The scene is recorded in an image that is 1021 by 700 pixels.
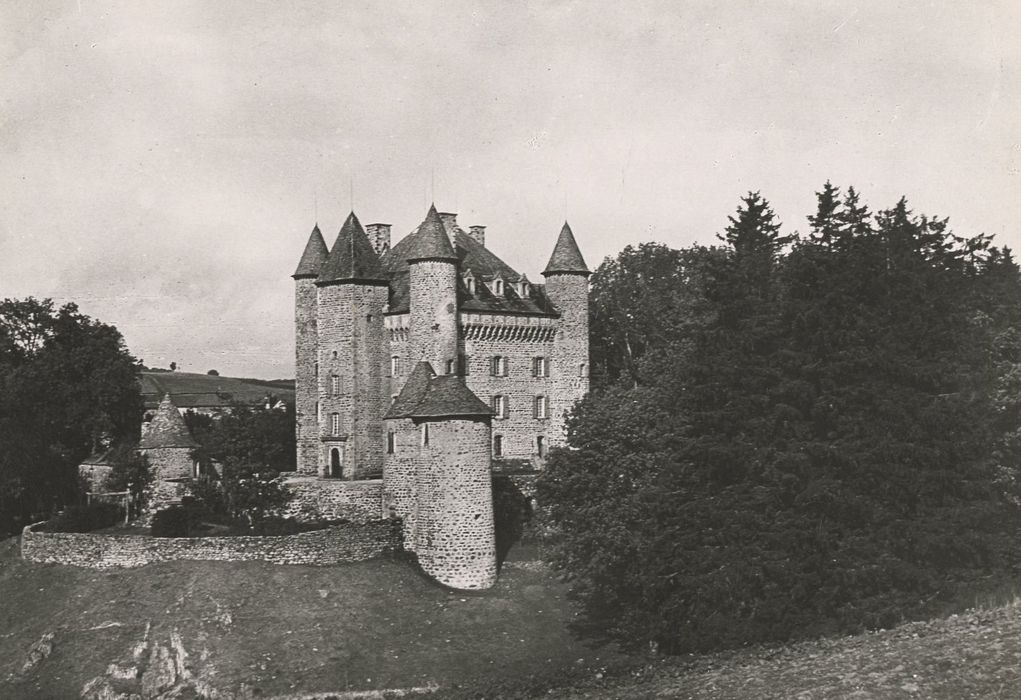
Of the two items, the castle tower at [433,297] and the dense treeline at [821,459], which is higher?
the castle tower at [433,297]

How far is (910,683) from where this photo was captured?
1780 centimetres

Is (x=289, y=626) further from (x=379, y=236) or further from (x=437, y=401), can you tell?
(x=379, y=236)

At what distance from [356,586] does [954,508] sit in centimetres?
1842

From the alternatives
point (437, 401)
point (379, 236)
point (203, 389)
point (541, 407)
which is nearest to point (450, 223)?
point (379, 236)

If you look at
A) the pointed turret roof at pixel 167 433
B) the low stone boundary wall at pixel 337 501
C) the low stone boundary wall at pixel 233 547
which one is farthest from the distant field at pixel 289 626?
the pointed turret roof at pixel 167 433

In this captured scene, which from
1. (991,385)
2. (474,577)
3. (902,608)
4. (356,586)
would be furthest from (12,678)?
(991,385)

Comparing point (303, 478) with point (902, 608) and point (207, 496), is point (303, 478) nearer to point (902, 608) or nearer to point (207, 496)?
point (207, 496)

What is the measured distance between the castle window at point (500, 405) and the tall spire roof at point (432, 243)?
6969 millimetres

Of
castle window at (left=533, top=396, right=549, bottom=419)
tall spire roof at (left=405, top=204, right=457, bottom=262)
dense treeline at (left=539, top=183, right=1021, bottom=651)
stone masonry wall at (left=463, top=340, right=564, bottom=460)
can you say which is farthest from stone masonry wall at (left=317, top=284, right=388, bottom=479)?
dense treeline at (left=539, top=183, right=1021, bottom=651)

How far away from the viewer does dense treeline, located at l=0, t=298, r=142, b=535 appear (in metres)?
50.1

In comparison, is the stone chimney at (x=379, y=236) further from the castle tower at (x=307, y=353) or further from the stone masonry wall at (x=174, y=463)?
the stone masonry wall at (x=174, y=463)

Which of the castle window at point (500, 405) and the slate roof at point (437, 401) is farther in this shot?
the castle window at point (500, 405)

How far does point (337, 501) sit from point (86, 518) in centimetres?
989

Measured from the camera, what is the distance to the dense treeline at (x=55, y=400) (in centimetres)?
5009
